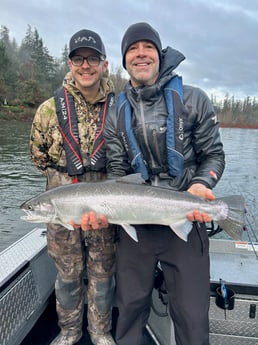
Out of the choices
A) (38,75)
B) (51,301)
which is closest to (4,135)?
(51,301)

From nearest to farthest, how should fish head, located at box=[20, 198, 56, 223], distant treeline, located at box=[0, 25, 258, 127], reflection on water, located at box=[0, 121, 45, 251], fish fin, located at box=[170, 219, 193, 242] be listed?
fish fin, located at box=[170, 219, 193, 242] < fish head, located at box=[20, 198, 56, 223] < reflection on water, located at box=[0, 121, 45, 251] < distant treeline, located at box=[0, 25, 258, 127]

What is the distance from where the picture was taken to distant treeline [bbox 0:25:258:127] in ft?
187

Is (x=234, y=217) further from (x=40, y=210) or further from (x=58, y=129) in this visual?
(x=58, y=129)

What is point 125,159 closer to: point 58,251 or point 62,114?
point 62,114

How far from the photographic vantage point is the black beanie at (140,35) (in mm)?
2916

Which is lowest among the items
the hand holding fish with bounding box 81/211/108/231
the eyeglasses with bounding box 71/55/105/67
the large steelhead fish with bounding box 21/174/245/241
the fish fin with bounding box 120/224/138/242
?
→ the fish fin with bounding box 120/224/138/242

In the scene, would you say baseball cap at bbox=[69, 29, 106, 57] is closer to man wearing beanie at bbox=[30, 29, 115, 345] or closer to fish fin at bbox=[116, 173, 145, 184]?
man wearing beanie at bbox=[30, 29, 115, 345]

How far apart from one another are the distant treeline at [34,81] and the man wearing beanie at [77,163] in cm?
4295

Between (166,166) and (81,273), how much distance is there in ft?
5.09

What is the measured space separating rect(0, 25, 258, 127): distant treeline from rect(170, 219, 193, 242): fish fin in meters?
43.9

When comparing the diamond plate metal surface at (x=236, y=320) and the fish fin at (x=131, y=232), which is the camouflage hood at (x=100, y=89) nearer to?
the fish fin at (x=131, y=232)

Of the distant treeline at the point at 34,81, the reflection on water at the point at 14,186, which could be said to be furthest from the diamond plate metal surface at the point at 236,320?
the distant treeline at the point at 34,81

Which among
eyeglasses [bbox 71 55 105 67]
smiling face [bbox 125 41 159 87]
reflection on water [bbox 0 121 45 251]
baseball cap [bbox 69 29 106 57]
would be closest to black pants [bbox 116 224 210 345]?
smiling face [bbox 125 41 159 87]

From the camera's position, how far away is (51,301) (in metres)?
4.16
